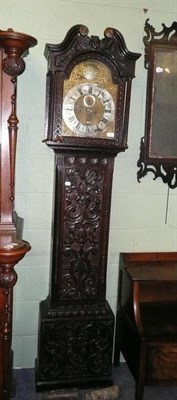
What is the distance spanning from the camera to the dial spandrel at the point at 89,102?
2.01 m

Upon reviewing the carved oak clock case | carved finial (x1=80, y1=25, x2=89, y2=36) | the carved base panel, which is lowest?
the carved base panel

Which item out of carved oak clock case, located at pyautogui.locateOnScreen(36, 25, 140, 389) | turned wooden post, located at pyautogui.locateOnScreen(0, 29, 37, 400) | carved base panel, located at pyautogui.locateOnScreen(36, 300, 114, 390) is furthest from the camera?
carved base panel, located at pyautogui.locateOnScreen(36, 300, 114, 390)

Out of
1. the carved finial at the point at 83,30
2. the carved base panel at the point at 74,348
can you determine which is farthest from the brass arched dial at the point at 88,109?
the carved base panel at the point at 74,348

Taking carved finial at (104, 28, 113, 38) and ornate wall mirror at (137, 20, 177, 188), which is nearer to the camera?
carved finial at (104, 28, 113, 38)

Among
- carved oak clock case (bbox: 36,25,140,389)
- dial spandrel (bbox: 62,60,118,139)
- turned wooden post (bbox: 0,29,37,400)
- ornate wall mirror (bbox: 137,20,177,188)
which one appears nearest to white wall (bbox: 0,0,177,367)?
ornate wall mirror (bbox: 137,20,177,188)

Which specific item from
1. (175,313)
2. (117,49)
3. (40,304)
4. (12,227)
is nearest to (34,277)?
(40,304)

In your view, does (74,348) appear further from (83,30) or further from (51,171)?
(83,30)

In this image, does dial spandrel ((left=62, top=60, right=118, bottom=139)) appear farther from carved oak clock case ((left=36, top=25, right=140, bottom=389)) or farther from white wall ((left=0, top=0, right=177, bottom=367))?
white wall ((left=0, top=0, right=177, bottom=367))

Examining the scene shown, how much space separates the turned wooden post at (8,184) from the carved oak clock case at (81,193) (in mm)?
257

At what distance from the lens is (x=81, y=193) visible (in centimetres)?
210

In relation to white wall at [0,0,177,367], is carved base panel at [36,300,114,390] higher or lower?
lower

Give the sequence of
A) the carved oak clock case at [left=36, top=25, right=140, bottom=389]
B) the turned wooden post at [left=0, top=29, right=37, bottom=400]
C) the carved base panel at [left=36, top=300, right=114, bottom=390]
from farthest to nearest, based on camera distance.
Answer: the carved base panel at [left=36, top=300, right=114, bottom=390]
the carved oak clock case at [left=36, top=25, right=140, bottom=389]
the turned wooden post at [left=0, top=29, right=37, bottom=400]

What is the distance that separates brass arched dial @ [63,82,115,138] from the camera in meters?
2.03

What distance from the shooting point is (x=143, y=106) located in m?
2.33
